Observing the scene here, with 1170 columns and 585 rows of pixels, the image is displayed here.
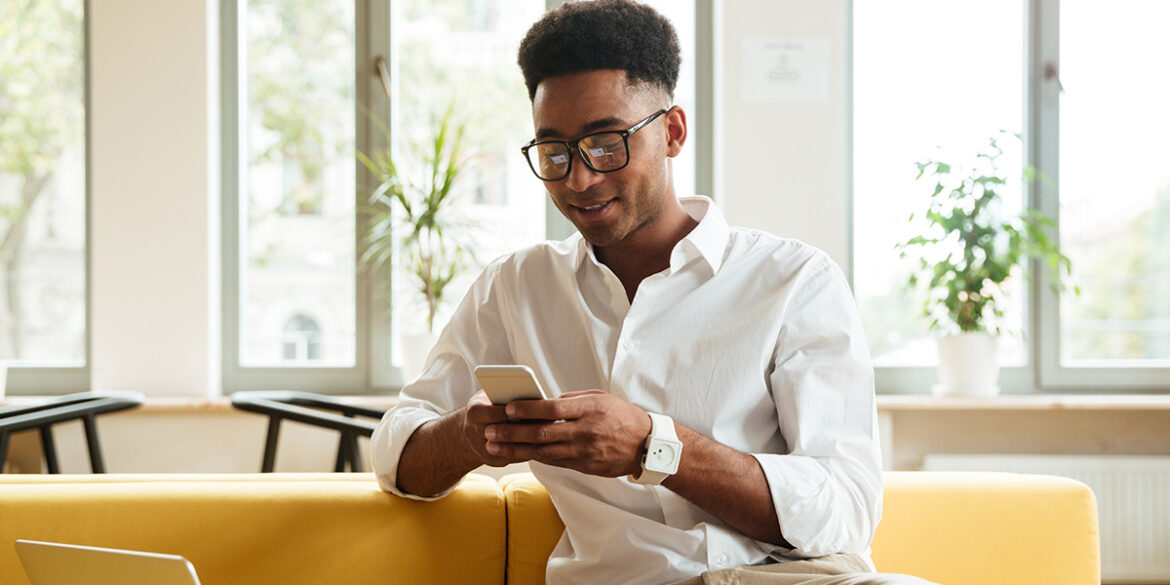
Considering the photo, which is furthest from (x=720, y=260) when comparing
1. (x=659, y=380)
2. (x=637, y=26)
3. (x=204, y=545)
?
(x=204, y=545)

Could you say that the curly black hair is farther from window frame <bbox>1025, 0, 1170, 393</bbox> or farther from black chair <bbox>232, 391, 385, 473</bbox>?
window frame <bbox>1025, 0, 1170, 393</bbox>

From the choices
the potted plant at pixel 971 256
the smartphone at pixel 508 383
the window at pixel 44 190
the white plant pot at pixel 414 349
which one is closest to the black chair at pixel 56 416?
the white plant pot at pixel 414 349

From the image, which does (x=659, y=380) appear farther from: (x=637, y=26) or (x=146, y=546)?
(x=146, y=546)

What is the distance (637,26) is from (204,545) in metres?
1.10

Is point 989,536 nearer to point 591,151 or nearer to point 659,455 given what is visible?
point 659,455

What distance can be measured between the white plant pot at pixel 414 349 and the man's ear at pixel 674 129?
79.0 inches

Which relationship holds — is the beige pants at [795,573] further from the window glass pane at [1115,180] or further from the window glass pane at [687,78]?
the window glass pane at [1115,180]

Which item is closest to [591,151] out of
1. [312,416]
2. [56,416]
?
[312,416]

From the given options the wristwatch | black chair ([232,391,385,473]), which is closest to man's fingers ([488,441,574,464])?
the wristwatch

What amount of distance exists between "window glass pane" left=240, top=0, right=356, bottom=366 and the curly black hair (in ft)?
7.73

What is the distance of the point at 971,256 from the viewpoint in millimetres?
3430

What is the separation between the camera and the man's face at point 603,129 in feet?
4.83

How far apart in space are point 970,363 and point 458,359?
8.00 ft

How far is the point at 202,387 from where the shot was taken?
3.54 metres
